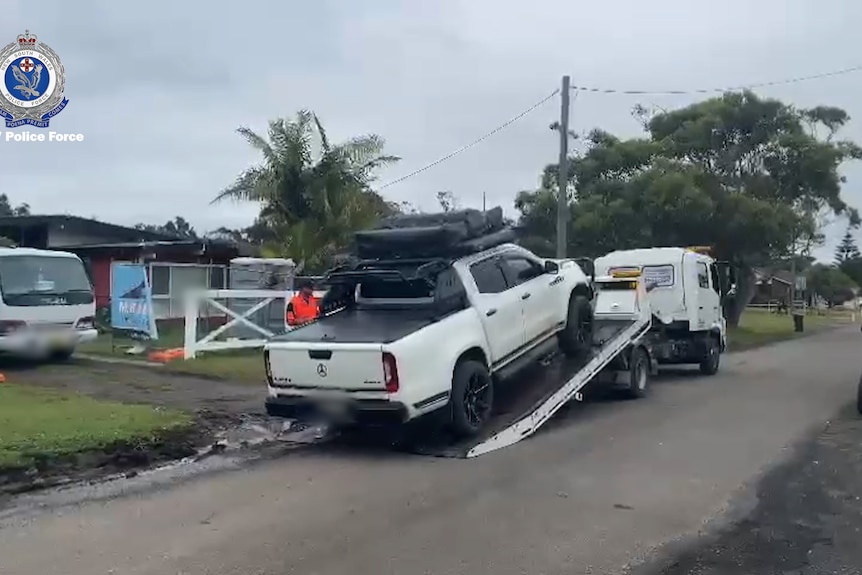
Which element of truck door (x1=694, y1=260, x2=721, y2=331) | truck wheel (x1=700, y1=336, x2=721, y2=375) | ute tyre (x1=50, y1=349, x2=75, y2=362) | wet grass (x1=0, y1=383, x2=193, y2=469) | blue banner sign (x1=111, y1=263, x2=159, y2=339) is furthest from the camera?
blue banner sign (x1=111, y1=263, x2=159, y2=339)

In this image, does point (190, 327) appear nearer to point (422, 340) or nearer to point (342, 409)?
point (342, 409)

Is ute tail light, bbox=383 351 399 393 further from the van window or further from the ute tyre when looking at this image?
the van window

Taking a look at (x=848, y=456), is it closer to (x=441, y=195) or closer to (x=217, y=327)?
(x=217, y=327)

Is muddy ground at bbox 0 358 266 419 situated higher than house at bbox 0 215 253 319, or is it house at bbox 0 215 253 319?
house at bbox 0 215 253 319

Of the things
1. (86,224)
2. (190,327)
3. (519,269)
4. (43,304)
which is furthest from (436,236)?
(86,224)

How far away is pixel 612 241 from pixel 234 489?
24.2m

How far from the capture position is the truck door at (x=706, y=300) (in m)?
17.1

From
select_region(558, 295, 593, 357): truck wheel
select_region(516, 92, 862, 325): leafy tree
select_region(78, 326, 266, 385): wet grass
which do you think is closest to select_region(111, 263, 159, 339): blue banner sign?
select_region(78, 326, 266, 385): wet grass

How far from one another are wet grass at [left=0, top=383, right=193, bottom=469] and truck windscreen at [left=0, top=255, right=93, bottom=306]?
353 cm

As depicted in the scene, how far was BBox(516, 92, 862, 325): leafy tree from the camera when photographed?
1141 inches

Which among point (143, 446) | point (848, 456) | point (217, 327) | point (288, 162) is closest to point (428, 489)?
point (143, 446)

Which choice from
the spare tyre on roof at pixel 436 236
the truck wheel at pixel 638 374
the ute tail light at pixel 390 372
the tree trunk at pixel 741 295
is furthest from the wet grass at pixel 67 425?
the tree trunk at pixel 741 295

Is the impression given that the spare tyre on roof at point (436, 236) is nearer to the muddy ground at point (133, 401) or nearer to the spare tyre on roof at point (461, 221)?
the spare tyre on roof at point (461, 221)

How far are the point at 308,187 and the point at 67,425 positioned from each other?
51.8ft
